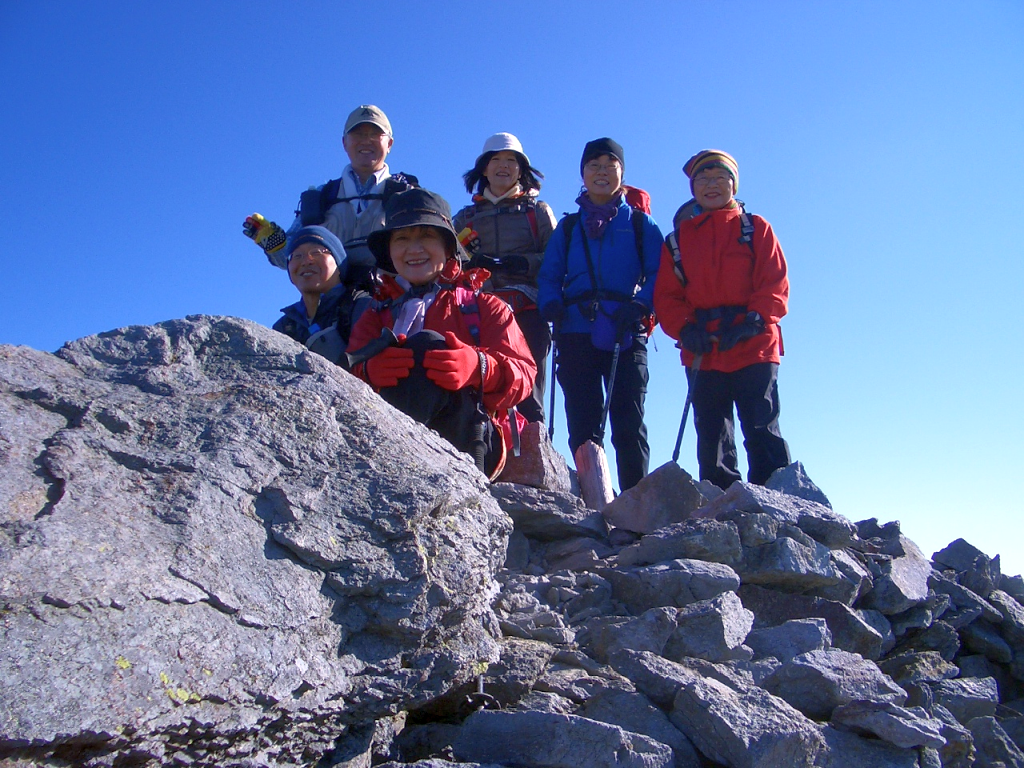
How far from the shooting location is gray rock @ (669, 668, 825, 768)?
3422 millimetres

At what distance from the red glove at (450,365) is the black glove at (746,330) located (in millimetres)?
3287

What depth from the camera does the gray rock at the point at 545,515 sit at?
6.01 metres

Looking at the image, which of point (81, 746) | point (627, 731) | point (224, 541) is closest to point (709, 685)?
point (627, 731)

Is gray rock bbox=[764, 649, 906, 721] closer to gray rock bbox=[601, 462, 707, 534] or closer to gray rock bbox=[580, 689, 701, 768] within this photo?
gray rock bbox=[580, 689, 701, 768]

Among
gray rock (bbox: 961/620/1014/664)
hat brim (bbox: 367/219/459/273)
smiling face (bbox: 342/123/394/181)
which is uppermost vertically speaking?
smiling face (bbox: 342/123/394/181)

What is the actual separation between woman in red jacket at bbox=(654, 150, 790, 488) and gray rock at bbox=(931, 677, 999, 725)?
9.64ft

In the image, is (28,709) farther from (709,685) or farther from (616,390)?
(616,390)

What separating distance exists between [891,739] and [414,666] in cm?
199

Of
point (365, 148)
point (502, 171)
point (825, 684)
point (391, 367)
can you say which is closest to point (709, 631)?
point (825, 684)

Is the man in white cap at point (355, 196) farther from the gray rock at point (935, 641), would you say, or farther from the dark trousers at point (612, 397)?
the gray rock at point (935, 641)

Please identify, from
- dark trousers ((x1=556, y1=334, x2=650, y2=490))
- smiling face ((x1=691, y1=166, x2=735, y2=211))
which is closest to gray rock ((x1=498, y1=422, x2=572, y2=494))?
dark trousers ((x1=556, y1=334, x2=650, y2=490))

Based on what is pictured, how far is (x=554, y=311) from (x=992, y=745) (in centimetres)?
492

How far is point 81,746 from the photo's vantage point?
2412mm

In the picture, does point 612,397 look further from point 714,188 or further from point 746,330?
point 714,188
